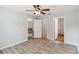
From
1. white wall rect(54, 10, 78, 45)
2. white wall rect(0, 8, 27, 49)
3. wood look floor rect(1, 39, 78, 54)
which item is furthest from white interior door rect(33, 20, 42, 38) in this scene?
wood look floor rect(1, 39, 78, 54)

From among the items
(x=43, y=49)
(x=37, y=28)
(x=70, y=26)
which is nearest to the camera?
(x=43, y=49)

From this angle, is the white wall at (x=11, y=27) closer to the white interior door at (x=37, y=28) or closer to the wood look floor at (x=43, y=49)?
the wood look floor at (x=43, y=49)

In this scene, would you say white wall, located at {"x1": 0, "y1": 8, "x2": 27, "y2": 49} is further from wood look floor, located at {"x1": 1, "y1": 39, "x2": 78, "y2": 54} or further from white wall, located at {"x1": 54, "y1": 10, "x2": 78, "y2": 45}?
Answer: white wall, located at {"x1": 54, "y1": 10, "x2": 78, "y2": 45}

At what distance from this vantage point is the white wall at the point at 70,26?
503 centimetres

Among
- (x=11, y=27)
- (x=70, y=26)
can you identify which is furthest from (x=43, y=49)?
(x=70, y=26)

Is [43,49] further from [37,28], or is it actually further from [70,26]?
[37,28]

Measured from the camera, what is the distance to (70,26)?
5289 mm

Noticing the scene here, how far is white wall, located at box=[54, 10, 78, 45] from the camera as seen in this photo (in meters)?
5.03

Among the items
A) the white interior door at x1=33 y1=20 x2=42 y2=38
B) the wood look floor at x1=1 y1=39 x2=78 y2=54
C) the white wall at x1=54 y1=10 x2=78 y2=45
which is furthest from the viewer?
the white interior door at x1=33 y1=20 x2=42 y2=38

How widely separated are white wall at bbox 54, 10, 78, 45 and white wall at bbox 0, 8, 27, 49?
8.98ft

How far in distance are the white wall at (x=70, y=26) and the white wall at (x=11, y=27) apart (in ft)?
8.98

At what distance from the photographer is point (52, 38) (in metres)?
6.69

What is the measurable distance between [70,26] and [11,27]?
10.8 ft

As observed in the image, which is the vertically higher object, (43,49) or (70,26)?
(70,26)
